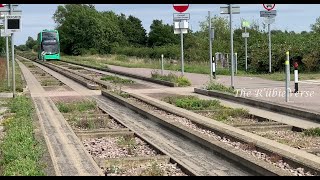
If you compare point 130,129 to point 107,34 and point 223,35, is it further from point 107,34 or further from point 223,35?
point 107,34

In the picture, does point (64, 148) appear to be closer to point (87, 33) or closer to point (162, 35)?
point (87, 33)

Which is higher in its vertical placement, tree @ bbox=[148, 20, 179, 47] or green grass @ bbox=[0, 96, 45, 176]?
tree @ bbox=[148, 20, 179, 47]

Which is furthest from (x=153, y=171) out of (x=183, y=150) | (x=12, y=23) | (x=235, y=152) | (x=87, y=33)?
(x=87, y=33)

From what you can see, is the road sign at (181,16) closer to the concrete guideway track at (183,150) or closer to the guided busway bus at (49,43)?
the concrete guideway track at (183,150)

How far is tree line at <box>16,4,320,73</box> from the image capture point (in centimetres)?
3120

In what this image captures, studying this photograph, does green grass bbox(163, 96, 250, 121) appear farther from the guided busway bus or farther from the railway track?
the guided busway bus

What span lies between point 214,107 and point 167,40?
85.9 meters

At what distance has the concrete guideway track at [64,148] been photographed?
6.66 m

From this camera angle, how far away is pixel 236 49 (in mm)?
39219

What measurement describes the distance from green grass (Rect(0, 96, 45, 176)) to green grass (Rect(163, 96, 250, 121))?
4.74m

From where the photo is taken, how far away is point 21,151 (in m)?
7.34

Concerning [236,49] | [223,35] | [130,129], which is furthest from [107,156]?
[223,35]

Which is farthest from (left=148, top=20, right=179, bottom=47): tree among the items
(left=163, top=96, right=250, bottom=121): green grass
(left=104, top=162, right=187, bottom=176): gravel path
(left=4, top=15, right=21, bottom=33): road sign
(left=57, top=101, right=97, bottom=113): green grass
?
(left=104, top=162, right=187, bottom=176): gravel path

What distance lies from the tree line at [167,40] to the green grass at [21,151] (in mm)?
22470
